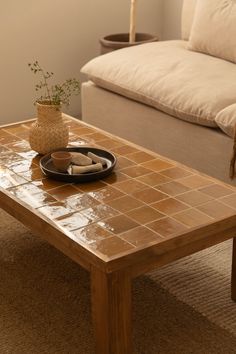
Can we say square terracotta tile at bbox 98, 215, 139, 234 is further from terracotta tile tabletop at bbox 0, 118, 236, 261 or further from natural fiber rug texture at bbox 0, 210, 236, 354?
natural fiber rug texture at bbox 0, 210, 236, 354

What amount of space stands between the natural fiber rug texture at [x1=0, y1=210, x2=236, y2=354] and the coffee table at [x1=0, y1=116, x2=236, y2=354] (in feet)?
0.50

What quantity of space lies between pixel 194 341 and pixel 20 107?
2488 mm

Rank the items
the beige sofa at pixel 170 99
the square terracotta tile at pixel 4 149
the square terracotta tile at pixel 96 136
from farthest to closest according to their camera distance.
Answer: the beige sofa at pixel 170 99
the square terracotta tile at pixel 96 136
the square terracotta tile at pixel 4 149

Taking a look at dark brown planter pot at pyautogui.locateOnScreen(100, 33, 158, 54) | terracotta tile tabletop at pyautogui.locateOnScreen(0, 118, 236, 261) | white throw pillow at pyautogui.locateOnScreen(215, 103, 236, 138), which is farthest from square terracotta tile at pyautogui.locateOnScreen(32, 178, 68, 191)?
dark brown planter pot at pyautogui.locateOnScreen(100, 33, 158, 54)

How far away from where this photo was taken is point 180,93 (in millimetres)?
3107

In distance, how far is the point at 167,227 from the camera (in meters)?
1.92

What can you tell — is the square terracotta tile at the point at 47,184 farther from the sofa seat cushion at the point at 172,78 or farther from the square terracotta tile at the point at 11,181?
the sofa seat cushion at the point at 172,78

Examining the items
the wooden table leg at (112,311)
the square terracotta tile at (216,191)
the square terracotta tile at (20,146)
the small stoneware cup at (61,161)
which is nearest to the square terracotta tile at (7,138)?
the square terracotta tile at (20,146)

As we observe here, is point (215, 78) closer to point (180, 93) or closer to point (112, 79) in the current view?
point (180, 93)

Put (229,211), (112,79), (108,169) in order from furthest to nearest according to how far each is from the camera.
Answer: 1. (112,79)
2. (108,169)
3. (229,211)

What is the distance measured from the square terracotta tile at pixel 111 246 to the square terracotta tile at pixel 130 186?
33 centimetres

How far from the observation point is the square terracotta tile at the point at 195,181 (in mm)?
2199

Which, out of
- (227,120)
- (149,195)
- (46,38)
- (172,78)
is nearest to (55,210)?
(149,195)

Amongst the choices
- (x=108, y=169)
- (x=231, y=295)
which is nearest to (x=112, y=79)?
(x=108, y=169)
